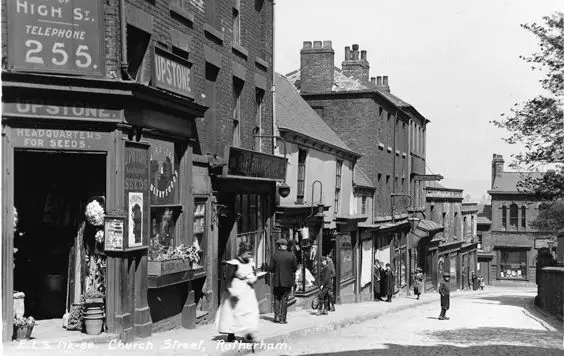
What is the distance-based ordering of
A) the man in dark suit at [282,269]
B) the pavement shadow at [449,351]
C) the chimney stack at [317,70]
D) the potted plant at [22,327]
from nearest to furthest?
the potted plant at [22,327]
the pavement shadow at [449,351]
the man in dark suit at [282,269]
the chimney stack at [317,70]

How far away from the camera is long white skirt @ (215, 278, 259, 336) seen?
11.4 meters

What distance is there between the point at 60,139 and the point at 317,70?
2622cm

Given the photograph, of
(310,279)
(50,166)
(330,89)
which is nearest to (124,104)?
(50,166)

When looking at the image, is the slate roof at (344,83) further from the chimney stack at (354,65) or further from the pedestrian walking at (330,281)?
the pedestrian walking at (330,281)

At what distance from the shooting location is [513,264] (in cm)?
6372

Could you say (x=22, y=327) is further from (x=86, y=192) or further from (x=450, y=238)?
(x=450, y=238)

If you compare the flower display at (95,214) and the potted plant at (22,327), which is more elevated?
the flower display at (95,214)

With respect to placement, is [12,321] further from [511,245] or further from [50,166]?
[511,245]

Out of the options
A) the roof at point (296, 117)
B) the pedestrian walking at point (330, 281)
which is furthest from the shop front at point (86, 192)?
the roof at point (296, 117)

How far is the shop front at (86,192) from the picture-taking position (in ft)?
34.3

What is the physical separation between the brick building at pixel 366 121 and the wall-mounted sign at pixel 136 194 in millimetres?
20540

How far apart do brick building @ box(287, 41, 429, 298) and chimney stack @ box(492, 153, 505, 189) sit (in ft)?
90.6

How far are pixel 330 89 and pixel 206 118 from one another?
20.9 m

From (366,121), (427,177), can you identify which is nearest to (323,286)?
(366,121)
